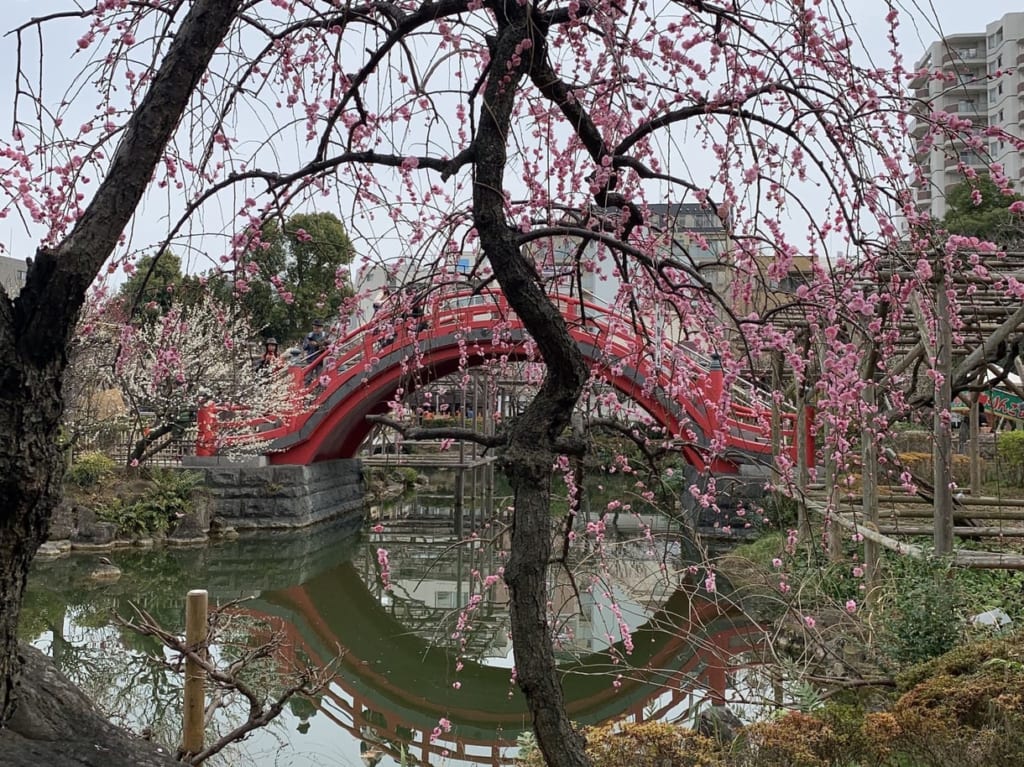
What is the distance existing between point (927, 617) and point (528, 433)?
2.59 m

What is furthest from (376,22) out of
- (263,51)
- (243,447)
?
(243,447)

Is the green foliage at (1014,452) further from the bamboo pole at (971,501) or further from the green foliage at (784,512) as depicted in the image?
the bamboo pole at (971,501)

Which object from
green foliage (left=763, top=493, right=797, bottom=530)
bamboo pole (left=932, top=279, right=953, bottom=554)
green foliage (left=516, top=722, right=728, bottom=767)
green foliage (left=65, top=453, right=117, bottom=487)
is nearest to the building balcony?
bamboo pole (left=932, top=279, right=953, bottom=554)

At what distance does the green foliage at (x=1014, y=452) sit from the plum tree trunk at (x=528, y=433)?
12258 millimetres

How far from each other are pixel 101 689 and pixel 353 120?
4.42 m

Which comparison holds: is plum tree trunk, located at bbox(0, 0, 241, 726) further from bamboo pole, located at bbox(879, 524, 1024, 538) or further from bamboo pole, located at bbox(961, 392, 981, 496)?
bamboo pole, located at bbox(961, 392, 981, 496)

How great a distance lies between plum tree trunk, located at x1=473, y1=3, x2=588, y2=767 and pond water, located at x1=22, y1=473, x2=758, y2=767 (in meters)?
0.69

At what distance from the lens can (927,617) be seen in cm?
381

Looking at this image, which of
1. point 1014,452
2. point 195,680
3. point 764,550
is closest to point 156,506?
point 764,550

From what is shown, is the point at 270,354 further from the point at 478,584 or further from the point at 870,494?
the point at 870,494

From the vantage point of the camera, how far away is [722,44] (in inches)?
73.7

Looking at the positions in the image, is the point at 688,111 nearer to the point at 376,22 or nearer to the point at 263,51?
the point at 376,22

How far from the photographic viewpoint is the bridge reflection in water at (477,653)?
4.91 meters

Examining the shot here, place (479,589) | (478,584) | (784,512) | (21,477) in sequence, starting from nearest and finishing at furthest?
(21,477) < (479,589) < (478,584) < (784,512)
